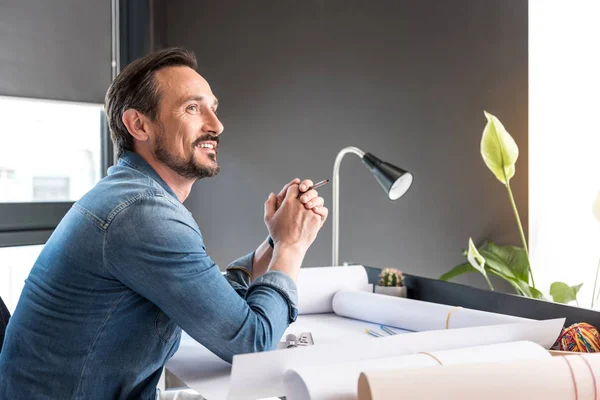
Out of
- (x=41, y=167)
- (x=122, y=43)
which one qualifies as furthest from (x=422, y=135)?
(x=41, y=167)

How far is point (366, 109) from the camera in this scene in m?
3.35

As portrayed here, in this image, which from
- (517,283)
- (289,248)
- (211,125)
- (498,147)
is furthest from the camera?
(517,283)

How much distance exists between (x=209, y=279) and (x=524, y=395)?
525 millimetres

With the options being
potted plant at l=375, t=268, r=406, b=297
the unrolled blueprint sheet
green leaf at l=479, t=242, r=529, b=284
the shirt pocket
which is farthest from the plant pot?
green leaf at l=479, t=242, r=529, b=284

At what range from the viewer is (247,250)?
3219mm

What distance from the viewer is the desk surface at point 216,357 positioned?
1166mm

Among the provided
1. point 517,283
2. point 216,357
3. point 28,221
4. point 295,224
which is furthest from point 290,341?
point 28,221

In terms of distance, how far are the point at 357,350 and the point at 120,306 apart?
1.39 ft

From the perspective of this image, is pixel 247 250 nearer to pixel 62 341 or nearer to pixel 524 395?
pixel 62 341

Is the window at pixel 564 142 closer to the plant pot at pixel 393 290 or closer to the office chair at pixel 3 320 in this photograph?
the plant pot at pixel 393 290

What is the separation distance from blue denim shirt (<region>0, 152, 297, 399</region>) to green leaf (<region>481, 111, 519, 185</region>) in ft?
5.68

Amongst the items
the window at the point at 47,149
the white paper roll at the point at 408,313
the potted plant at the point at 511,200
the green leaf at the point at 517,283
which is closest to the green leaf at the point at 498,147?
the potted plant at the point at 511,200

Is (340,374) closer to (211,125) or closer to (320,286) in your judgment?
(211,125)

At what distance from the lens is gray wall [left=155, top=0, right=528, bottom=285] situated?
10.6 ft
